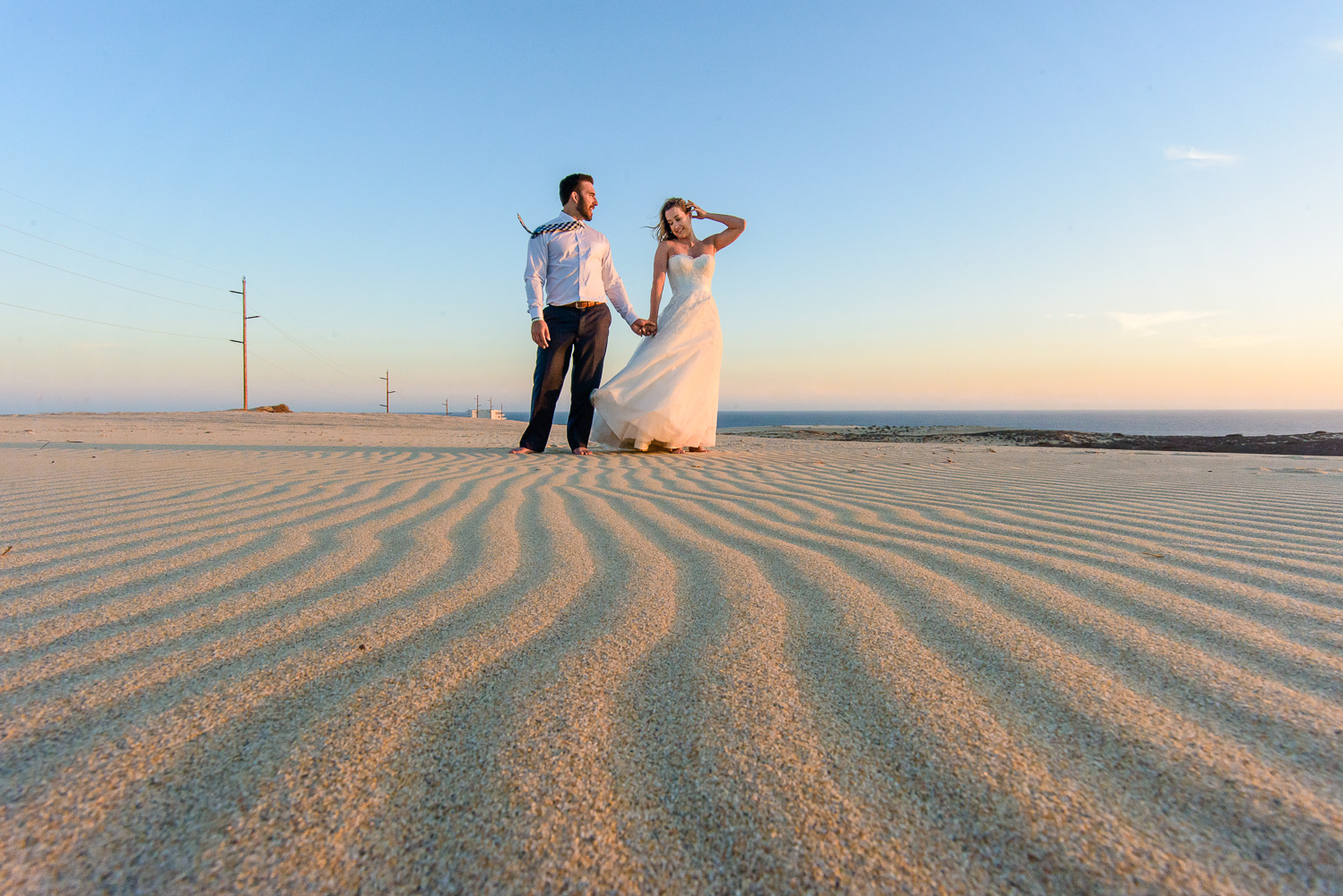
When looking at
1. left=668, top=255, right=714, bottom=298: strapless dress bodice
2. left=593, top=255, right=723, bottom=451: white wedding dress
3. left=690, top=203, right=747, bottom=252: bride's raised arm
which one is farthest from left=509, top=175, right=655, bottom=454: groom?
left=690, top=203, right=747, bottom=252: bride's raised arm

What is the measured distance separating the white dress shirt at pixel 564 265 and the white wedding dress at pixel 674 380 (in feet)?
2.23

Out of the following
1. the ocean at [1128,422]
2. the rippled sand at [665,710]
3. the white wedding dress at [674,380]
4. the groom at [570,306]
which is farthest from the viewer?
the ocean at [1128,422]

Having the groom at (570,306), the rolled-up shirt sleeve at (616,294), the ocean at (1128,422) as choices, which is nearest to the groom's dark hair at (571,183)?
the groom at (570,306)

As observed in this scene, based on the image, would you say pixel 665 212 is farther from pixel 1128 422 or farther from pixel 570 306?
pixel 1128 422

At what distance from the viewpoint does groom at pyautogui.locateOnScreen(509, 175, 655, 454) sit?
4.57 m

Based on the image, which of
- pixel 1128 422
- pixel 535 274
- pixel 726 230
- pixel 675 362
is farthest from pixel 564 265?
pixel 1128 422

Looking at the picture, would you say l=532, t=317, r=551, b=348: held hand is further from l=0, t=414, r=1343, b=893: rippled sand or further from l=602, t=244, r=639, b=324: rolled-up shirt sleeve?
l=0, t=414, r=1343, b=893: rippled sand

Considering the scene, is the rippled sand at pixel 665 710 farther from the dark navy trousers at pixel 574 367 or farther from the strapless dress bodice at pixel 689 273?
the strapless dress bodice at pixel 689 273

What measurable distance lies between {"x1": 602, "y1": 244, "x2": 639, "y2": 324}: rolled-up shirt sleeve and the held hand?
0.64 m

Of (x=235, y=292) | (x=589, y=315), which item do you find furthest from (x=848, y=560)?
(x=235, y=292)

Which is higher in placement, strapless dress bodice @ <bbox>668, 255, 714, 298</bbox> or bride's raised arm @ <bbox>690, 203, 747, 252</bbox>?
bride's raised arm @ <bbox>690, 203, 747, 252</bbox>

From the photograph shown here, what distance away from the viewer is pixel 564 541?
5.86ft

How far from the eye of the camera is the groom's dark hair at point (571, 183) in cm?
460

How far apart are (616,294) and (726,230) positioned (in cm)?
133
